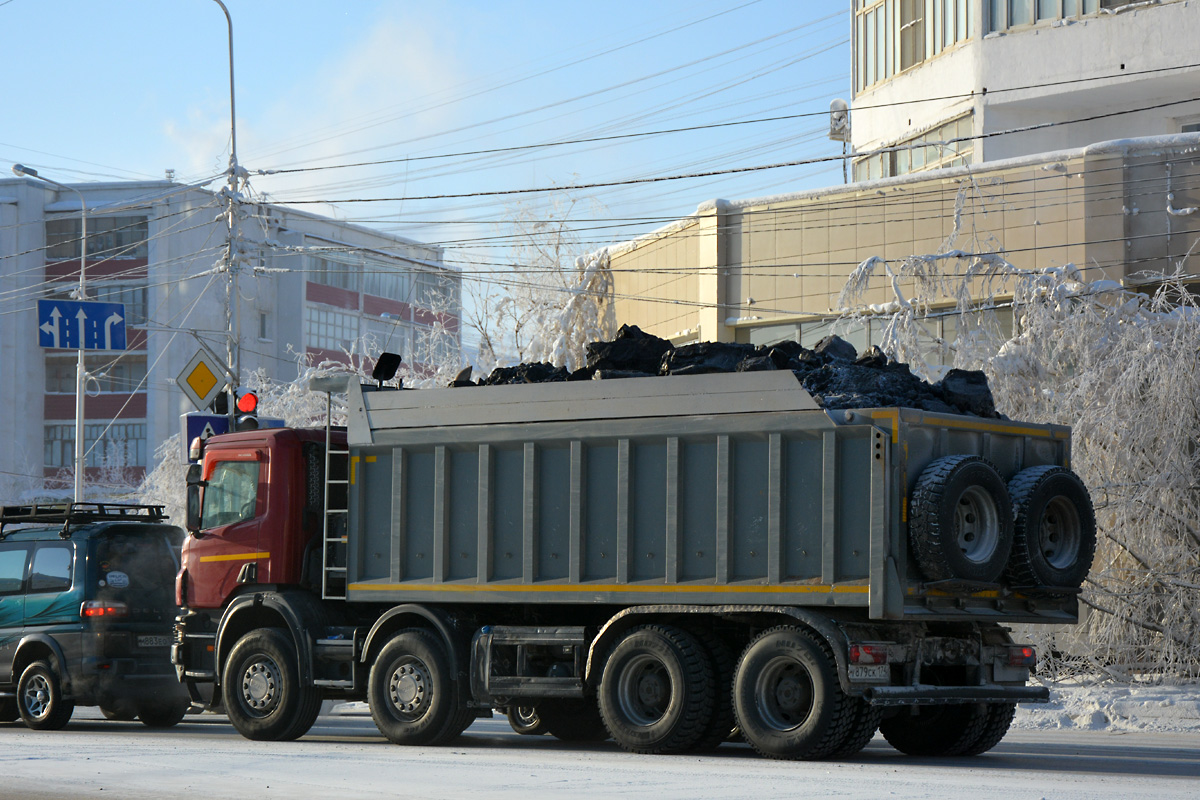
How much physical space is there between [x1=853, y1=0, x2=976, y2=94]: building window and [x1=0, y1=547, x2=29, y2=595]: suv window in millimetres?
23541

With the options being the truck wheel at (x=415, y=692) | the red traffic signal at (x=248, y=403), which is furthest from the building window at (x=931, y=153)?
the truck wheel at (x=415, y=692)

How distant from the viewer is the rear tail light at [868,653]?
10.1m

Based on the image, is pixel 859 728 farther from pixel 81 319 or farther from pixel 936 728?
pixel 81 319

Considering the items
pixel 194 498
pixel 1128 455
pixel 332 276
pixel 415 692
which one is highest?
pixel 332 276

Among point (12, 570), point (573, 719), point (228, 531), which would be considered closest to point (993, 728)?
point (573, 719)

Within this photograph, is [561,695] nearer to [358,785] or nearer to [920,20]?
[358,785]

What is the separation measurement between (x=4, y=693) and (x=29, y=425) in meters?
52.7

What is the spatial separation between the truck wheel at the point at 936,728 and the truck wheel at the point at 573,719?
2.65 meters

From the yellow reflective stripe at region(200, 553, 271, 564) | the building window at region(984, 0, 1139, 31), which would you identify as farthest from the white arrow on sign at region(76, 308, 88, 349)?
the building window at region(984, 0, 1139, 31)

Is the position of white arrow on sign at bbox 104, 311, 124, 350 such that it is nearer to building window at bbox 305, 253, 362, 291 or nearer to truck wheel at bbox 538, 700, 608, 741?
truck wheel at bbox 538, 700, 608, 741

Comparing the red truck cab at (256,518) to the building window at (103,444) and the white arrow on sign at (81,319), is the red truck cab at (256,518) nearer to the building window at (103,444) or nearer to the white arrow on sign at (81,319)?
the white arrow on sign at (81,319)

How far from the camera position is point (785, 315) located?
2706 centimetres

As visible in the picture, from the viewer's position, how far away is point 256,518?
13.4m

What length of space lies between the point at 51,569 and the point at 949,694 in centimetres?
914
